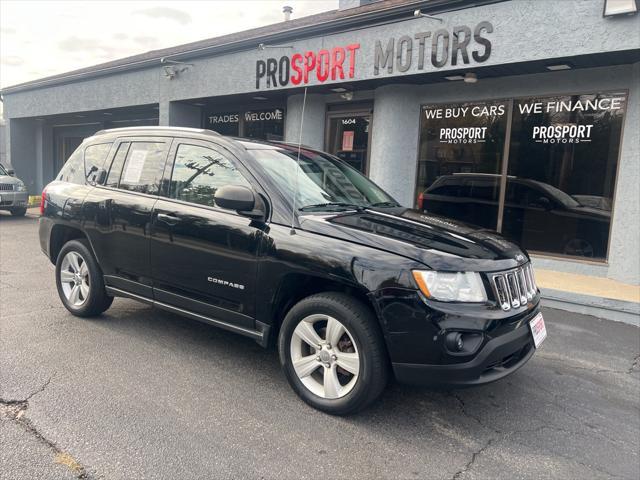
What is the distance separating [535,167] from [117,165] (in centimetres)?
611

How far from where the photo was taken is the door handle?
13.4 ft

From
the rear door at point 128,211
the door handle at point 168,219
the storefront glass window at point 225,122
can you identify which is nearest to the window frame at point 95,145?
the rear door at point 128,211

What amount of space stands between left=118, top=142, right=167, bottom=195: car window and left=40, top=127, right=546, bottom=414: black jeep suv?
14mm

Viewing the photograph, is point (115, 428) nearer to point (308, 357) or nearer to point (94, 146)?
point (308, 357)

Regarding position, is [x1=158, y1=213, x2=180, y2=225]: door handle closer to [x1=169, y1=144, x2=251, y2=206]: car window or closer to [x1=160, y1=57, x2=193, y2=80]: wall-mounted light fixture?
[x1=169, y1=144, x2=251, y2=206]: car window

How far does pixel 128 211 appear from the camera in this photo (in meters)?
4.46

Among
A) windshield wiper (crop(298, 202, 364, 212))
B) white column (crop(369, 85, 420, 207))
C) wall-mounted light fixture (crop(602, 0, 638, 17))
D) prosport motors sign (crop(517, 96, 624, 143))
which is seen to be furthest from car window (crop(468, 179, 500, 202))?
windshield wiper (crop(298, 202, 364, 212))

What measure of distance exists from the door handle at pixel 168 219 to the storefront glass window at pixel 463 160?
5842 mm

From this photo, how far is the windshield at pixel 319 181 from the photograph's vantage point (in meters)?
3.85

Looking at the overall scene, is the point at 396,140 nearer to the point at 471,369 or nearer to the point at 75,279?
the point at 75,279

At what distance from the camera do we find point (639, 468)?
2.93 metres

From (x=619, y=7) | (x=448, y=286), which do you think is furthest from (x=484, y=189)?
(x=448, y=286)

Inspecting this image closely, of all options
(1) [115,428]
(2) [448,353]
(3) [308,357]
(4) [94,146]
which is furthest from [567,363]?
(4) [94,146]

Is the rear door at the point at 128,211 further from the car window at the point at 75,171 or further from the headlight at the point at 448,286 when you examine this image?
the headlight at the point at 448,286
